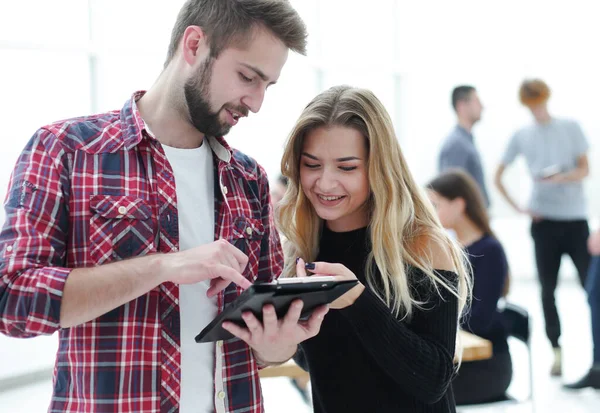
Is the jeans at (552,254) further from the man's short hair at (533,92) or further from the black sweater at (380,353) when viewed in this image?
the black sweater at (380,353)

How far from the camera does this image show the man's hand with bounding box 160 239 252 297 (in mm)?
1267

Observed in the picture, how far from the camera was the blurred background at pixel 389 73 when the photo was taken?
14.1 feet

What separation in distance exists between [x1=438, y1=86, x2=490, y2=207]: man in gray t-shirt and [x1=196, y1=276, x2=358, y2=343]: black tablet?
4.12 meters

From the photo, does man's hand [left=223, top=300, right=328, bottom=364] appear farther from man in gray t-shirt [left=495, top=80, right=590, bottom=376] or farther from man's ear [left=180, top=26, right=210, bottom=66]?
man in gray t-shirt [left=495, top=80, right=590, bottom=376]

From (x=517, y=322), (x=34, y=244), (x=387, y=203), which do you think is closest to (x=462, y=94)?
(x=517, y=322)

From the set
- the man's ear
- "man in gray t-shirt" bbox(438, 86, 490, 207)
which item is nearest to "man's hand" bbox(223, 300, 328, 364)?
the man's ear

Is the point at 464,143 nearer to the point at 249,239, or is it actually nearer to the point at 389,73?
the point at 389,73

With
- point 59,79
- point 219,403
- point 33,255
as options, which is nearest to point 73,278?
point 33,255

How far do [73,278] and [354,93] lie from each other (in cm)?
96

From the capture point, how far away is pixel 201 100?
4.95 feet

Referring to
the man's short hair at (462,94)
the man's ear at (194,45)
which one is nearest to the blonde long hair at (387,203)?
the man's ear at (194,45)

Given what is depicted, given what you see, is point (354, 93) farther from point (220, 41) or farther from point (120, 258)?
point (120, 258)

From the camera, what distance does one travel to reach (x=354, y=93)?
190 centimetres

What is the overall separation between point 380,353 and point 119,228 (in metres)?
0.71
